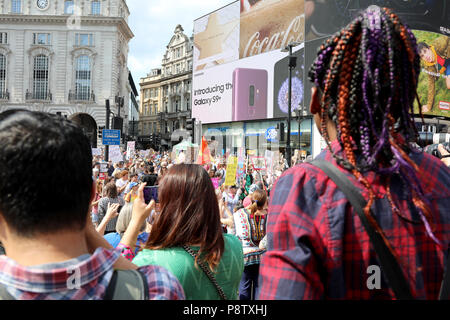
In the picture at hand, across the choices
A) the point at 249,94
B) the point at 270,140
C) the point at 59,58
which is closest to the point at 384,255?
the point at 270,140

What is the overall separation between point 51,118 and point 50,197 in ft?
0.84

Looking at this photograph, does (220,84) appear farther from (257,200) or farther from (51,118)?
(51,118)

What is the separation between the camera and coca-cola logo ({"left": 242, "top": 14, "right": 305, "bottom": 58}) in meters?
34.9

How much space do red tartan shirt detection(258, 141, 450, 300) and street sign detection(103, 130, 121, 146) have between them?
1445 cm

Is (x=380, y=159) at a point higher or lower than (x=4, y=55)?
lower

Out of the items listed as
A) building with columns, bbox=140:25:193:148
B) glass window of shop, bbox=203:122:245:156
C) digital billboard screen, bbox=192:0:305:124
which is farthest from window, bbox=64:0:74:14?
glass window of shop, bbox=203:122:245:156

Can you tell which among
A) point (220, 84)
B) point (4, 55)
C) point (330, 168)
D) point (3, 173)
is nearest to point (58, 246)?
point (3, 173)

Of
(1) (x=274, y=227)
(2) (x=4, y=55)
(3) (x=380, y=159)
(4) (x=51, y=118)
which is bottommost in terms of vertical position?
(1) (x=274, y=227)

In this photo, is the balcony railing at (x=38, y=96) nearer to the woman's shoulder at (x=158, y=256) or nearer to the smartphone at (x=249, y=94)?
the smartphone at (x=249, y=94)

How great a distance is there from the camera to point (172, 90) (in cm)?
7781

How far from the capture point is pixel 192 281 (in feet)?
6.77

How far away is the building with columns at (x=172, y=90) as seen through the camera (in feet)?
241

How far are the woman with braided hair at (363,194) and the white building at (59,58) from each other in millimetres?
52501

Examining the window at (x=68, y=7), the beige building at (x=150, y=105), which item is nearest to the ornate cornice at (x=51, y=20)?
the window at (x=68, y=7)
